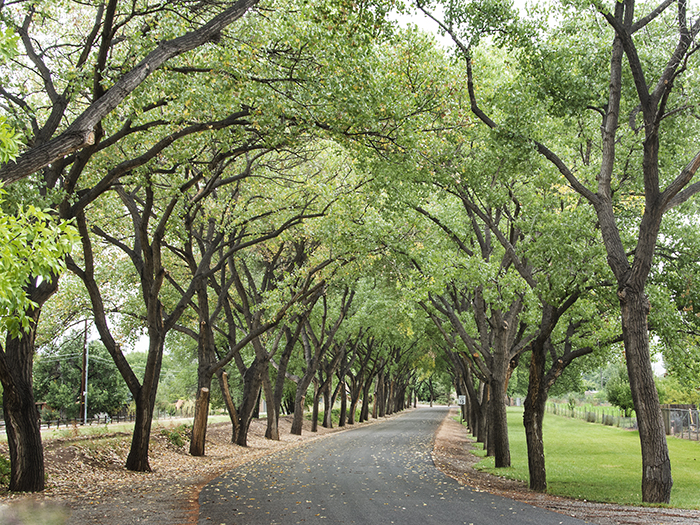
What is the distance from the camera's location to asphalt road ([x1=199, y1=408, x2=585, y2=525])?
7.87 metres

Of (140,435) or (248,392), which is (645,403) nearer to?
(140,435)

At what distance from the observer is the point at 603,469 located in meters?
16.7

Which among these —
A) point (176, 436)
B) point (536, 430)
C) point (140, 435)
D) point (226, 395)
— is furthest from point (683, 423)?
point (140, 435)

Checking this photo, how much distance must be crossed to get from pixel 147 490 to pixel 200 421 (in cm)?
709

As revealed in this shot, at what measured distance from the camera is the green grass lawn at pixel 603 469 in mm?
11180

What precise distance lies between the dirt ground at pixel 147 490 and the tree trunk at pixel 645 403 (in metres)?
0.82

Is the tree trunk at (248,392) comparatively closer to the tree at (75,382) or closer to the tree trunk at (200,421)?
the tree trunk at (200,421)

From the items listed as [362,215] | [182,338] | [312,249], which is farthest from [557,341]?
[182,338]

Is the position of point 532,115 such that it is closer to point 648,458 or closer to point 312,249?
point 648,458

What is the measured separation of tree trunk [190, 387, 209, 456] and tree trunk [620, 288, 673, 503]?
12.3 meters

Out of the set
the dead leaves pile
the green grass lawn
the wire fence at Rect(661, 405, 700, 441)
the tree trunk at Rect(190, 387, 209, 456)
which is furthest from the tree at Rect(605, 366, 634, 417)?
the tree trunk at Rect(190, 387, 209, 456)

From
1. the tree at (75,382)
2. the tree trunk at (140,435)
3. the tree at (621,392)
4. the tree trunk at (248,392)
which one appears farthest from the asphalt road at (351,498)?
the tree at (75,382)

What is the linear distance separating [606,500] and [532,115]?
7.34 meters

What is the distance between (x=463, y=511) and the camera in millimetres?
8555
